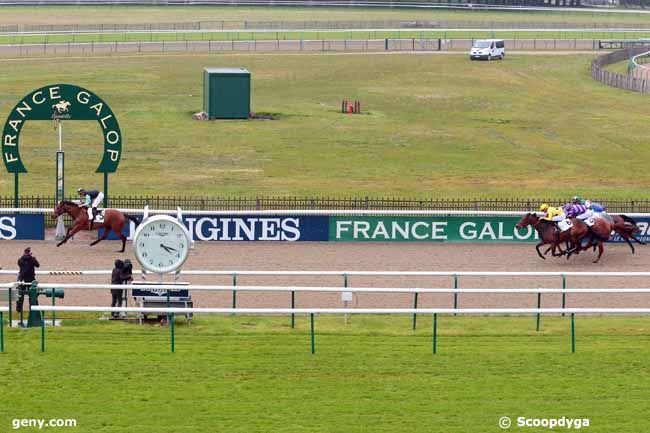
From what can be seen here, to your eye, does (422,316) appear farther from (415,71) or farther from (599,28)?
(599,28)

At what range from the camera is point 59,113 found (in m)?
34.8

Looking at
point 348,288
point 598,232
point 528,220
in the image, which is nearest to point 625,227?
point 598,232

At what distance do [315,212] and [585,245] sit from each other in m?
6.51

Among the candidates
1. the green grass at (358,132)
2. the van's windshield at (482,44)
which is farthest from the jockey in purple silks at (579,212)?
the van's windshield at (482,44)

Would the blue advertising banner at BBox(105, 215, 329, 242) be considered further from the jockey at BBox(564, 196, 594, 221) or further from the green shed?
the green shed

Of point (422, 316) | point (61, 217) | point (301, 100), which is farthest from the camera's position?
point (301, 100)

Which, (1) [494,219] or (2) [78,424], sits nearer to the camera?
(2) [78,424]

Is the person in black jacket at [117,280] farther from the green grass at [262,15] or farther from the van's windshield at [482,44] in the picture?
the green grass at [262,15]

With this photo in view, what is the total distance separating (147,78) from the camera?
234 feet

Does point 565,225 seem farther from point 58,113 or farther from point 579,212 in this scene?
point 58,113

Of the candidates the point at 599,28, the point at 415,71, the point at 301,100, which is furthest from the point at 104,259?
the point at 599,28

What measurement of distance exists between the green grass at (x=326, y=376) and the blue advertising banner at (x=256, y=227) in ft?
30.8

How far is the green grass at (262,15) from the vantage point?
4464 inches

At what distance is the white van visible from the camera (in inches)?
3226
